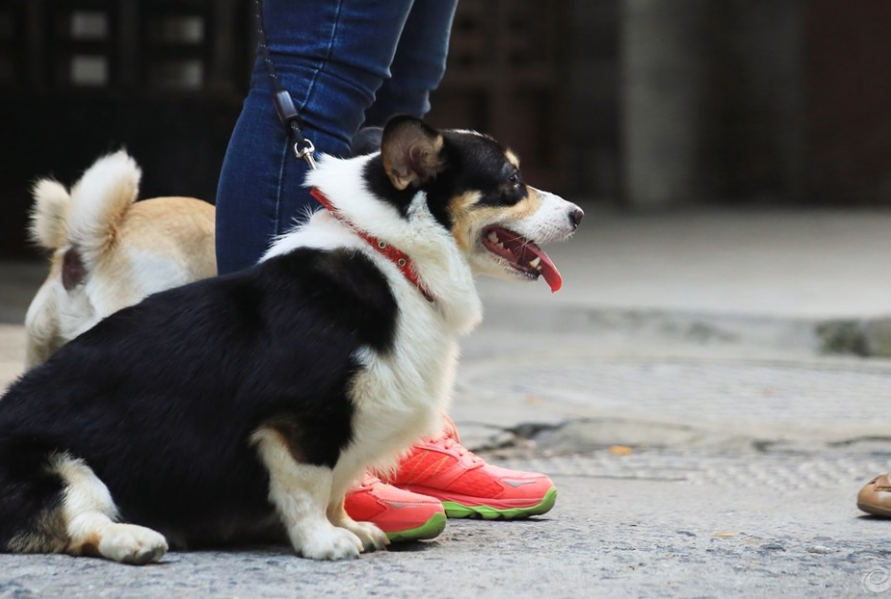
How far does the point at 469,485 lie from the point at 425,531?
342 mm

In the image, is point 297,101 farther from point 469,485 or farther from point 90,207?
point 469,485

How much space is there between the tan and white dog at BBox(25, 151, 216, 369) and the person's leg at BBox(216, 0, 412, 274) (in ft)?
1.48

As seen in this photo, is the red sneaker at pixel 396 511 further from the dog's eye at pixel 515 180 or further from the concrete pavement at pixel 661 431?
the dog's eye at pixel 515 180

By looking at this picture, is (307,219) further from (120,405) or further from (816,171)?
(816,171)

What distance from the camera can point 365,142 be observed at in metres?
2.77

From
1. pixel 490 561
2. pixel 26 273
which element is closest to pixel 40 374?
pixel 490 561

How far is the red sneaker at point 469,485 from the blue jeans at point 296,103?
20.4 inches

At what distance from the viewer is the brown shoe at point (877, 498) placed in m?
2.73

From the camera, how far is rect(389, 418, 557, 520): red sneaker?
2.69 metres

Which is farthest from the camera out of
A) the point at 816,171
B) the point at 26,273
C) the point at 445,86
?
the point at 816,171

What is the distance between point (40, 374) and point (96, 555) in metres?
0.33

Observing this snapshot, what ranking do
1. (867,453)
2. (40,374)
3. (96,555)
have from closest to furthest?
(96,555)
(40,374)
(867,453)

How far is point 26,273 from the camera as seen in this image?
6.89m

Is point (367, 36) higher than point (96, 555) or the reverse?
higher
